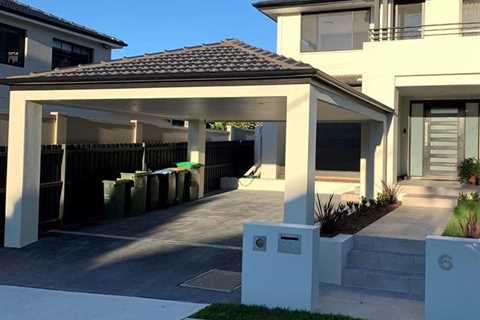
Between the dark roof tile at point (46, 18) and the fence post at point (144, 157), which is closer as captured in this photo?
the fence post at point (144, 157)

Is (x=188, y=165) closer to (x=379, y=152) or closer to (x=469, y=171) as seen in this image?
(x=379, y=152)

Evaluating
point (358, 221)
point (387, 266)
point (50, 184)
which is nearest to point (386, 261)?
point (387, 266)

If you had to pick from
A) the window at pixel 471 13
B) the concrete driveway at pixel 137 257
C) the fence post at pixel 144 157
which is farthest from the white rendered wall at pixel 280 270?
the window at pixel 471 13

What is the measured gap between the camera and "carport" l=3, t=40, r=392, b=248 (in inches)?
330

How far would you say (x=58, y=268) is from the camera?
29.2 ft

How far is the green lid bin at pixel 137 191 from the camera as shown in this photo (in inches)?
545

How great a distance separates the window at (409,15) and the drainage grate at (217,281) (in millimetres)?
13013

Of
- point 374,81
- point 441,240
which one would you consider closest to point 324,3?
point 374,81

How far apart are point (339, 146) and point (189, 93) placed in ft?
41.6

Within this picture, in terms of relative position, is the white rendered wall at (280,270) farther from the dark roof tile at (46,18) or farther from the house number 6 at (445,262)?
the dark roof tile at (46,18)

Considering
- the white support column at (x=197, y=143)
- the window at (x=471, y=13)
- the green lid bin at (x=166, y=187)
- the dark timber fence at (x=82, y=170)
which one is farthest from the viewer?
the window at (x=471, y=13)

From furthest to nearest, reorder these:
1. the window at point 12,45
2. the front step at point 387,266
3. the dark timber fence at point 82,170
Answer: the window at point 12,45 → the dark timber fence at point 82,170 → the front step at point 387,266

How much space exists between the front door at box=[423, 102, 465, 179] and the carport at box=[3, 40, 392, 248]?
6814mm

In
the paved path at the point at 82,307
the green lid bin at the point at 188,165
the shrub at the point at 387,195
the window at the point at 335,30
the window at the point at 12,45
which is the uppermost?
the window at the point at 335,30
